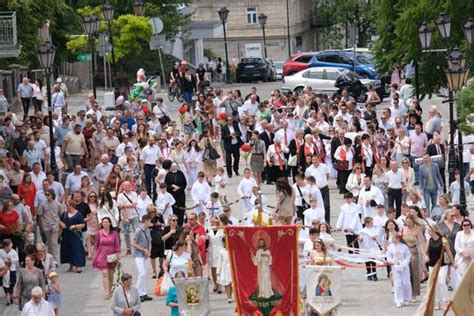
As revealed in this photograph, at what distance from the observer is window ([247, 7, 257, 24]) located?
100375 mm

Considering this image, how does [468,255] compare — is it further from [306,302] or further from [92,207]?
[92,207]

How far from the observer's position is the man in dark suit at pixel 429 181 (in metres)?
35.6

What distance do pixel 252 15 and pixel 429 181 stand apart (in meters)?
65.6

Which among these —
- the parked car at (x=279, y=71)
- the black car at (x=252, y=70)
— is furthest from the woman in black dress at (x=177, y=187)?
the parked car at (x=279, y=71)

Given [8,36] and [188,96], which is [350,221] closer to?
[8,36]

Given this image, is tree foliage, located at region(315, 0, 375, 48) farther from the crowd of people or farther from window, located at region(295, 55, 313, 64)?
the crowd of people

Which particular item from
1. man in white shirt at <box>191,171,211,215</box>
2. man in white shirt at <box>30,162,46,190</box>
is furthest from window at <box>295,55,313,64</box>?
man in white shirt at <box>191,171,211,215</box>

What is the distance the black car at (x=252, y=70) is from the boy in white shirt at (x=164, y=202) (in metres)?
44.0

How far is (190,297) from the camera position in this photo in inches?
1046

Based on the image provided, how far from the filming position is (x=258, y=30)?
99625mm

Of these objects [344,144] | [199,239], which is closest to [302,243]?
[199,239]

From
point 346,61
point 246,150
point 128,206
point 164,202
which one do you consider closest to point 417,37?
point 246,150

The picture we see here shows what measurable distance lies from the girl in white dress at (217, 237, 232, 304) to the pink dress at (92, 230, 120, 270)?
1867 mm

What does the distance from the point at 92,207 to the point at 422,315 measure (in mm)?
12130
